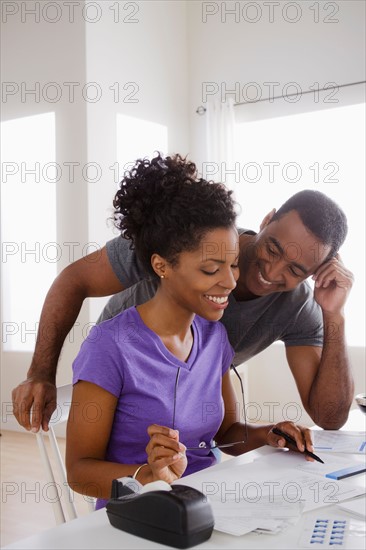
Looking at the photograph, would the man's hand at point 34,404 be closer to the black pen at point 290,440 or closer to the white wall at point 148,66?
the black pen at point 290,440

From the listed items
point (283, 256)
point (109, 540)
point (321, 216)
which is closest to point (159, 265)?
point (283, 256)

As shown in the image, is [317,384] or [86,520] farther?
[317,384]

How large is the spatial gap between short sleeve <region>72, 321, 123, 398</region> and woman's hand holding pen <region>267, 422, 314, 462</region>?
1.24 feet

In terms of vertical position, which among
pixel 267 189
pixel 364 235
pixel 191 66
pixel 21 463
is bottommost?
pixel 21 463

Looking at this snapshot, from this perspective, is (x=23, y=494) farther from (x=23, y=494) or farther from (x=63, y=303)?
(x=63, y=303)

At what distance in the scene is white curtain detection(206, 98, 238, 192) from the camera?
506 centimetres

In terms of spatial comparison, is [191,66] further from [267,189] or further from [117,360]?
[117,360]

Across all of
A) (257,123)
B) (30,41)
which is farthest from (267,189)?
(30,41)

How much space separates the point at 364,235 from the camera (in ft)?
15.3

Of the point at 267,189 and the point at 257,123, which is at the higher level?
the point at 257,123

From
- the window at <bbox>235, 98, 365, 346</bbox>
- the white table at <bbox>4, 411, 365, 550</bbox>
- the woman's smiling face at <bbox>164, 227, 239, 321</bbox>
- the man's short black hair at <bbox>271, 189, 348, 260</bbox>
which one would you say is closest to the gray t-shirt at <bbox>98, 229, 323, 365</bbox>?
the man's short black hair at <bbox>271, 189, 348, 260</bbox>

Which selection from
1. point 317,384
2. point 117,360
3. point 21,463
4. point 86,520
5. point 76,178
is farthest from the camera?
point 76,178

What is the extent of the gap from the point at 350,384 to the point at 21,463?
8.87ft

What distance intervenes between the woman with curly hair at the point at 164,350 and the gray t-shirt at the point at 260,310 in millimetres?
309
